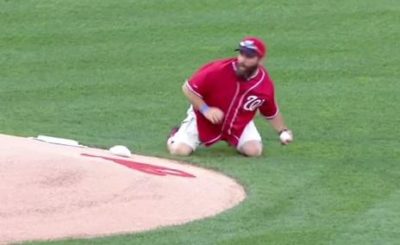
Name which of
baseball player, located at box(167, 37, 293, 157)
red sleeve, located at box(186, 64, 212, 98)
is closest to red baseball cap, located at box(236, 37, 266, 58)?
baseball player, located at box(167, 37, 293, 157)

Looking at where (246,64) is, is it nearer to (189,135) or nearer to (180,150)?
(189,135)

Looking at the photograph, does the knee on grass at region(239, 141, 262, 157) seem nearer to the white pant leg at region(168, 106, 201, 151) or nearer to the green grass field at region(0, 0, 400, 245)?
the green grass field at region(0, 0, 400, 245)

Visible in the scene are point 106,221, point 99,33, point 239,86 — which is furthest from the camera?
point 99,33

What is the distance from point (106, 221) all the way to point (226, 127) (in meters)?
2.94

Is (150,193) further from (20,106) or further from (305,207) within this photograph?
(20,106)

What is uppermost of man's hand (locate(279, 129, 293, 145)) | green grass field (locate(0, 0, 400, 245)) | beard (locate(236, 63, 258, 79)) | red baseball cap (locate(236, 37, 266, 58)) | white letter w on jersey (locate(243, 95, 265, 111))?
red baseball cap (locate(236, 37, 266, 58))

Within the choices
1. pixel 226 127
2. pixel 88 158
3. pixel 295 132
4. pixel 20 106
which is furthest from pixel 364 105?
pixel 88 158

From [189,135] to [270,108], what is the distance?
0.77m

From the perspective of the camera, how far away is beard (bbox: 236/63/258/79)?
10.2 meters

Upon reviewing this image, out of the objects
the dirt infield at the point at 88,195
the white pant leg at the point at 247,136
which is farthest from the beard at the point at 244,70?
the dirt infield at the point at 88,195

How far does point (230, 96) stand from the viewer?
1036cm

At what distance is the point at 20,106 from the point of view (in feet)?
40.8

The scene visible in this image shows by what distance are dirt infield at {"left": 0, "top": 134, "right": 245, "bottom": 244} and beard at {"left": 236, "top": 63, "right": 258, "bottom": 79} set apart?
1425 millimetres

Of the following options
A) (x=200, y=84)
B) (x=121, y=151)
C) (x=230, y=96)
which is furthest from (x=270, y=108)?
(x=121, y=151)
